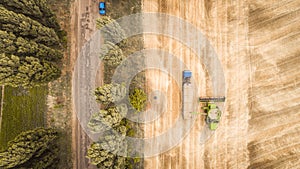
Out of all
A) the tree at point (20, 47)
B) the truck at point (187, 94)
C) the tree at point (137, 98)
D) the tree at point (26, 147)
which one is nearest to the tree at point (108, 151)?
the tree at point (137, 98)

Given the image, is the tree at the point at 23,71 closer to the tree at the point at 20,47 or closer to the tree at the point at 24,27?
the tree at the point at 20,47

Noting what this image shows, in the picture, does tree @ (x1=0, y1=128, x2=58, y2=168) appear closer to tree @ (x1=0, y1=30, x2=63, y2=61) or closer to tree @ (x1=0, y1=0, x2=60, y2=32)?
tree @ (x1=0, y1=30, x2=63, y2=61)

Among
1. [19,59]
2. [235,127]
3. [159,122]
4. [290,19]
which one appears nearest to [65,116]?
[19,59]

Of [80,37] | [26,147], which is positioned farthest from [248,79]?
[26,147]

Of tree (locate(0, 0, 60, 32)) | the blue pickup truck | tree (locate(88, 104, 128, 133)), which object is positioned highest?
the blue pickup truck

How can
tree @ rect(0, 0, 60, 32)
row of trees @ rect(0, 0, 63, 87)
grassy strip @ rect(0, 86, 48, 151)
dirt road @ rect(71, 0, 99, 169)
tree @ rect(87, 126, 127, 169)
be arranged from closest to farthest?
row of trees @ rect(0, 0, 63, 87), tree @ rect(0, 0, 60, 32), tree @ rect(87, 126, 127, 169), grassy strip @ rect(0, 86, 48, 151), dirt road @ rect(71, 0, 99, 169)

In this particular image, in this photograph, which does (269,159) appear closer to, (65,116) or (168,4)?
(168,4)

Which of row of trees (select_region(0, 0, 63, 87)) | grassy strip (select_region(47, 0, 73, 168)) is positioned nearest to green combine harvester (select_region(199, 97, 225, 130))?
grassy strip (select_region(47, 0, 73, 168))
